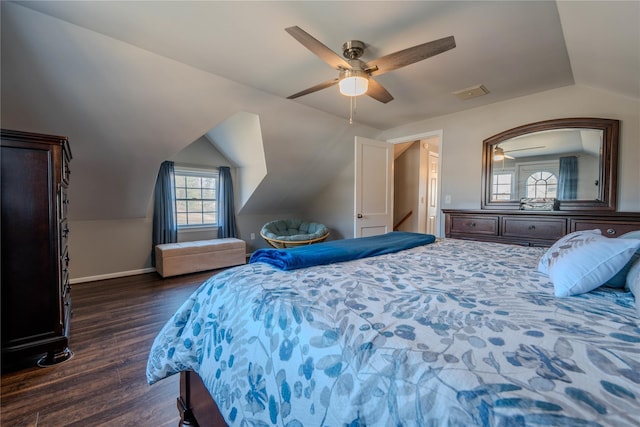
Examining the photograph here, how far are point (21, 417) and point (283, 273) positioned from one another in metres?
1.65

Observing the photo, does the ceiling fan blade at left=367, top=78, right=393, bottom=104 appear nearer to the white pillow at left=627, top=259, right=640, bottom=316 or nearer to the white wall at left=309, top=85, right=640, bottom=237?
the white wall at left=309, top=85, right=640, bottom=237

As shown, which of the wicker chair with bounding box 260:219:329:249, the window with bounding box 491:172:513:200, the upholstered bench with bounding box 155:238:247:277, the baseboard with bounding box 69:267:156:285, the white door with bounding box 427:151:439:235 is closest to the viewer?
the window with bounding box 491:172:513:200

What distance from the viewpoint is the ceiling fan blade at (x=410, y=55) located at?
163 cm

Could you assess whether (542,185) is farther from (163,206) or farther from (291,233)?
(163,206)

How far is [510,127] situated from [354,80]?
237cm

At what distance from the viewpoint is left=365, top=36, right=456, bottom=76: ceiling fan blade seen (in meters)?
1.63

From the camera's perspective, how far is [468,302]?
2.89 feet

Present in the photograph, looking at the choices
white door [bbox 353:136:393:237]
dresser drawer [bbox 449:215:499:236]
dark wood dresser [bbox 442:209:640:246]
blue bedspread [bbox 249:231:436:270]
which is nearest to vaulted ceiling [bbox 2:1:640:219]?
white door [bbox 353:136:393:237]

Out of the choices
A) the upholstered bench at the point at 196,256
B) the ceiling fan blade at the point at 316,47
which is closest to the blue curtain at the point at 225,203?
the upholstered bench at the point at 196,256

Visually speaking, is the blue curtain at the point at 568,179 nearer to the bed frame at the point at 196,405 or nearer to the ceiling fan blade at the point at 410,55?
the ceiling fan blade at the point at 410,55

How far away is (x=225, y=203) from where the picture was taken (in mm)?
5004

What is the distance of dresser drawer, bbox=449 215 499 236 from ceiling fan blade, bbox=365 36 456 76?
6.80ft

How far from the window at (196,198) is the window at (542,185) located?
15.6 ft

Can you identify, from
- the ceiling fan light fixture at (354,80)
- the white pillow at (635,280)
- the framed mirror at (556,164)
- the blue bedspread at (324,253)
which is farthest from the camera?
the framed mirror at (556,164)
